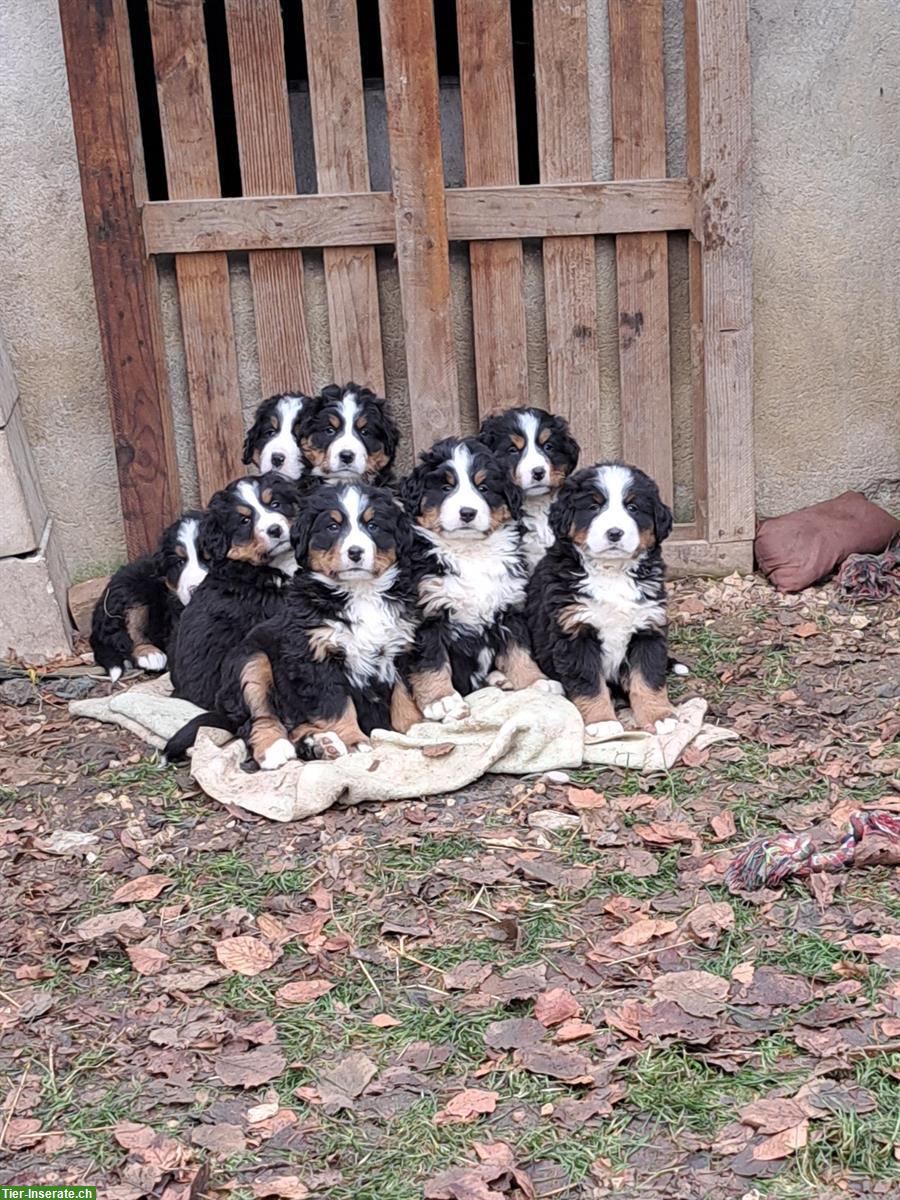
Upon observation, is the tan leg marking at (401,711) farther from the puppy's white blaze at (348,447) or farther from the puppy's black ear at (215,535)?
the puppy's white blaze at (348,447)

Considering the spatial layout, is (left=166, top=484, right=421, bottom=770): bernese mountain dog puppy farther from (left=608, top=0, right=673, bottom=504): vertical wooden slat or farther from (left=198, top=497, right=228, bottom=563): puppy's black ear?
(left=608, top=0, right=673, bottom=504): vertical wooden slat

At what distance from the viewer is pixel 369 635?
484cm

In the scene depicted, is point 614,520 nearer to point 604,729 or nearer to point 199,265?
point 604,729

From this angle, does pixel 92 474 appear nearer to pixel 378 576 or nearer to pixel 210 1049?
pixel 378 576

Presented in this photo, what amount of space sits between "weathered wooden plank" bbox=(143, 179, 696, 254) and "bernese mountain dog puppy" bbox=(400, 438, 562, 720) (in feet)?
4.40

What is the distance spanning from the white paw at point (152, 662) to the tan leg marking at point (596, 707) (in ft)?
6.16

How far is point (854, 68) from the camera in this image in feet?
19.8

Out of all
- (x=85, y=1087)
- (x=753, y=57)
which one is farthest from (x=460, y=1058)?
(x=753, y=57)

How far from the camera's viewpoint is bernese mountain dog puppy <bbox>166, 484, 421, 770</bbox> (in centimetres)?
474

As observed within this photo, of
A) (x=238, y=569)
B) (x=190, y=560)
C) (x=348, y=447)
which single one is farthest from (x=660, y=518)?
(x=190, y=560)

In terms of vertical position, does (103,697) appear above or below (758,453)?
below

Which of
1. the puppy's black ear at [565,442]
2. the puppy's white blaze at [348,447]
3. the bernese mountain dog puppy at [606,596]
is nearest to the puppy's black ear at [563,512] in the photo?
the bernese mountain dog puppy at [606,596]

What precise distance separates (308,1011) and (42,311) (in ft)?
12.7

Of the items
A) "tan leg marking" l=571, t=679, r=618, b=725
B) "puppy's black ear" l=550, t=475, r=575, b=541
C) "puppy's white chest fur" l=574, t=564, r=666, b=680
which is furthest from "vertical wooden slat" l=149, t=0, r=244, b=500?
"tan leg marking" l=571, t=679, r=618, b=725
